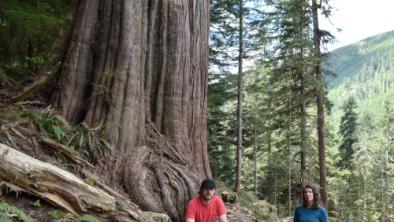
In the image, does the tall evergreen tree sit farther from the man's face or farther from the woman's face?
the man's face

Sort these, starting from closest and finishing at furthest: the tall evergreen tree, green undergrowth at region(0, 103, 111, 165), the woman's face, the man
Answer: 1. green undergrowth at region(0, 103, 111, 165)
2. the man
3. the woman's face
4. the tall evergreen tree

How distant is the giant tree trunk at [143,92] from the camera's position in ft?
20.8

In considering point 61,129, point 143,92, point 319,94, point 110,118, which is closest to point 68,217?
point 61,129

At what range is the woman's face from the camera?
259 inches

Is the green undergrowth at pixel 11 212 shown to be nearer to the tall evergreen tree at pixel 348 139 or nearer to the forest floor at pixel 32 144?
the forest floor at pixel 32 144

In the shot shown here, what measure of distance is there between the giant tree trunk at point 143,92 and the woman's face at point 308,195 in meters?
1.52

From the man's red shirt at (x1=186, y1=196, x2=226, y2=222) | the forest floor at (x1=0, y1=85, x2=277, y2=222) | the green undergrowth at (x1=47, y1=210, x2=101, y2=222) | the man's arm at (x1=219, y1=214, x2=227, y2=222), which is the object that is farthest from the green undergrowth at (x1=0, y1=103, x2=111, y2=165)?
the man's arm at (x1=219, y1=214, x2=227, y2=222)

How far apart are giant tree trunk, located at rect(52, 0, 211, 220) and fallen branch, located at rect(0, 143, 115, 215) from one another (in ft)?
3.20

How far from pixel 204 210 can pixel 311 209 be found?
1.58 metres

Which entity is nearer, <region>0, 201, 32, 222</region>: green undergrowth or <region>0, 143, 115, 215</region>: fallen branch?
<region>0, 201, 32, 222</region>: green undergrowth

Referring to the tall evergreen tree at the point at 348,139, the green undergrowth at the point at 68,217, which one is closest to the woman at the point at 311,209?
the green undergrowth at the point at 68,217

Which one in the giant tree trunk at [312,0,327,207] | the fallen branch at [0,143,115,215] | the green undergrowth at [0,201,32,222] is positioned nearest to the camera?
the green undergrowth at [0,201,32,222]

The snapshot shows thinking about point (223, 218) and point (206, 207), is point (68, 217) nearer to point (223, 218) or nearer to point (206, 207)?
point (206, 207)

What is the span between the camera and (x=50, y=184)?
4844 mm
